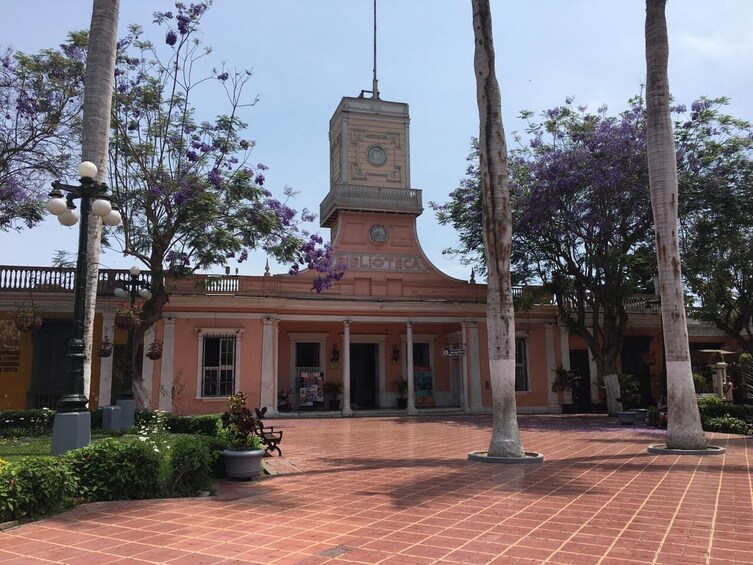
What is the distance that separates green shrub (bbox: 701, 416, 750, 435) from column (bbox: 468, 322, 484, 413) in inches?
332

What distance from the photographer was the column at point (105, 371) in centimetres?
1841

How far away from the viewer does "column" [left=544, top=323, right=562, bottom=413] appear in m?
22.8

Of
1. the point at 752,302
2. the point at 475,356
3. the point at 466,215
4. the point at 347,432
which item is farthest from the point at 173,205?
the point at 752,302

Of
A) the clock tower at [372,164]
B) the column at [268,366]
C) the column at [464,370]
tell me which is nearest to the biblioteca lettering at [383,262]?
the clock tower at [372,164]

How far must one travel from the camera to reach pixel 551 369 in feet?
75.3

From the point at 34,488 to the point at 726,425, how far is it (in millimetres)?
14710

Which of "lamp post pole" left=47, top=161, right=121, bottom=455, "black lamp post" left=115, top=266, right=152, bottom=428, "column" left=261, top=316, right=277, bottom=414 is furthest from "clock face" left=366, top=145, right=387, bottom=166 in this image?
"lamp post pole" left=47, top=161, right=121, bottom=455

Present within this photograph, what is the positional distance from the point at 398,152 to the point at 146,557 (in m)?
21.2

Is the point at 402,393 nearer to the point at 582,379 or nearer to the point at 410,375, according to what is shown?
the point at 410,375

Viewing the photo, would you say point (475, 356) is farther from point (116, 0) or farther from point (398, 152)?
point (116, 0)

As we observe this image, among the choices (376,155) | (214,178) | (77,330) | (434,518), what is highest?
(376,155)

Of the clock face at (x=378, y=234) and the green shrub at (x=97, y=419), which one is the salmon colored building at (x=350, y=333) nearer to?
the clock face at (x=378, y=234)

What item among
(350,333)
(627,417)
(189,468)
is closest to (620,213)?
(627,417)

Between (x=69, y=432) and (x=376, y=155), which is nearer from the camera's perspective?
(x=69, y=432)
